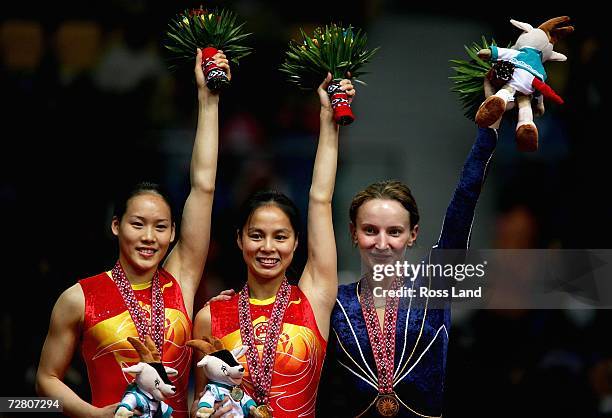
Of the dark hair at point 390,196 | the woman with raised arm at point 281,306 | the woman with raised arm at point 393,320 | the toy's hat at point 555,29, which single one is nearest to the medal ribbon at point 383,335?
the woman with raised arm at point 393,320

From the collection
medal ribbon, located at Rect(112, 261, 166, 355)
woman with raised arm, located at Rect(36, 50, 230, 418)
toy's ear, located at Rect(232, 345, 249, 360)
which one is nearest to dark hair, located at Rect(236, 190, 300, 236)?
woman with raised arm, located at Rect(36, 50, 230, 418)

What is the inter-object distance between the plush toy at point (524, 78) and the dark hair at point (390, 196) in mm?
372

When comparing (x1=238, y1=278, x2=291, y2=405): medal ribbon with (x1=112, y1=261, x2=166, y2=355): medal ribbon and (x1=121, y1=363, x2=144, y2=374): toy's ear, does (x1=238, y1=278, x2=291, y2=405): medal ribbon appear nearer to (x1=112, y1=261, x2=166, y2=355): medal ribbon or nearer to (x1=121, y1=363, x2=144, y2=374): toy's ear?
(x1=112, y1=261, x2=166, y2=355): medal ribbon

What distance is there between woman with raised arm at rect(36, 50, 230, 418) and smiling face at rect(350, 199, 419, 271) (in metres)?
0.52

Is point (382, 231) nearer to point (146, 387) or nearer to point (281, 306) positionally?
point (281, 306)

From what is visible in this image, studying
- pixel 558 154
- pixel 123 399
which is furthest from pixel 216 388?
pixel 558 154

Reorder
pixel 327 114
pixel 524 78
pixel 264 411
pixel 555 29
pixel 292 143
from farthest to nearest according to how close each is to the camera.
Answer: pixel 292 143, pixel 327 114, pixel 555 29, pixel 524 78, pixel 264 411

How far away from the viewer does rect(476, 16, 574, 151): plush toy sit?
3.88 meters

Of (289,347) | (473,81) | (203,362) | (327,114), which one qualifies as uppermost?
(473,81)

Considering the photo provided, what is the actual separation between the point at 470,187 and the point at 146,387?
1.22m

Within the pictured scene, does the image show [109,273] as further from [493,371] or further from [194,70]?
[493,371]

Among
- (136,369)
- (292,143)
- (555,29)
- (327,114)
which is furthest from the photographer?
(292,143)

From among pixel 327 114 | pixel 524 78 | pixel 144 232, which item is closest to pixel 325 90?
pixel 327 114

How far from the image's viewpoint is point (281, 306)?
157 inches
